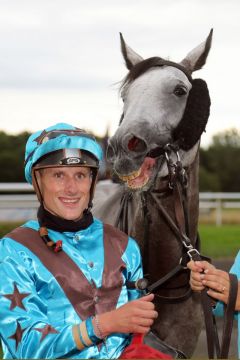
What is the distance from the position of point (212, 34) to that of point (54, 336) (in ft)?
8.33

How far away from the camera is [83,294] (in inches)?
82.6

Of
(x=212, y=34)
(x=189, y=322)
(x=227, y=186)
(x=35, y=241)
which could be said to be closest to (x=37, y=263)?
(x=35, y=241)

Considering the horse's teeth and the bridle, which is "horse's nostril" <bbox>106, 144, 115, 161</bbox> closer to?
the horse's teeth

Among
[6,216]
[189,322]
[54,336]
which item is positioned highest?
[54,336]

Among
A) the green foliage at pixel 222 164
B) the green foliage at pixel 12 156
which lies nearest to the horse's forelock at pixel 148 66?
the green foliage at pixel 12 156

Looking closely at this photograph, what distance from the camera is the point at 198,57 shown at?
12.8ft

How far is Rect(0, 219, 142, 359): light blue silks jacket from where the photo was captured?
195 cm

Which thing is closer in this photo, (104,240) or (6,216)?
(104,240)

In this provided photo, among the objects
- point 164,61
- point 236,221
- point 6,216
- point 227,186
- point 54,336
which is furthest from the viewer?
point 227,186

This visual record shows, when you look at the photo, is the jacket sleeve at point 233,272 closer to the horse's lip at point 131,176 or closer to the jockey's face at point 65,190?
the jockey's face at point 65,190

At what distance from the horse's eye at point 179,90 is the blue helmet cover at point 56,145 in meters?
1.35

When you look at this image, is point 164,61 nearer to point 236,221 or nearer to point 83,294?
point 83,294

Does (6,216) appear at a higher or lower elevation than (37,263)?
lower

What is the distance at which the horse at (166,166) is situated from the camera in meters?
3.27
